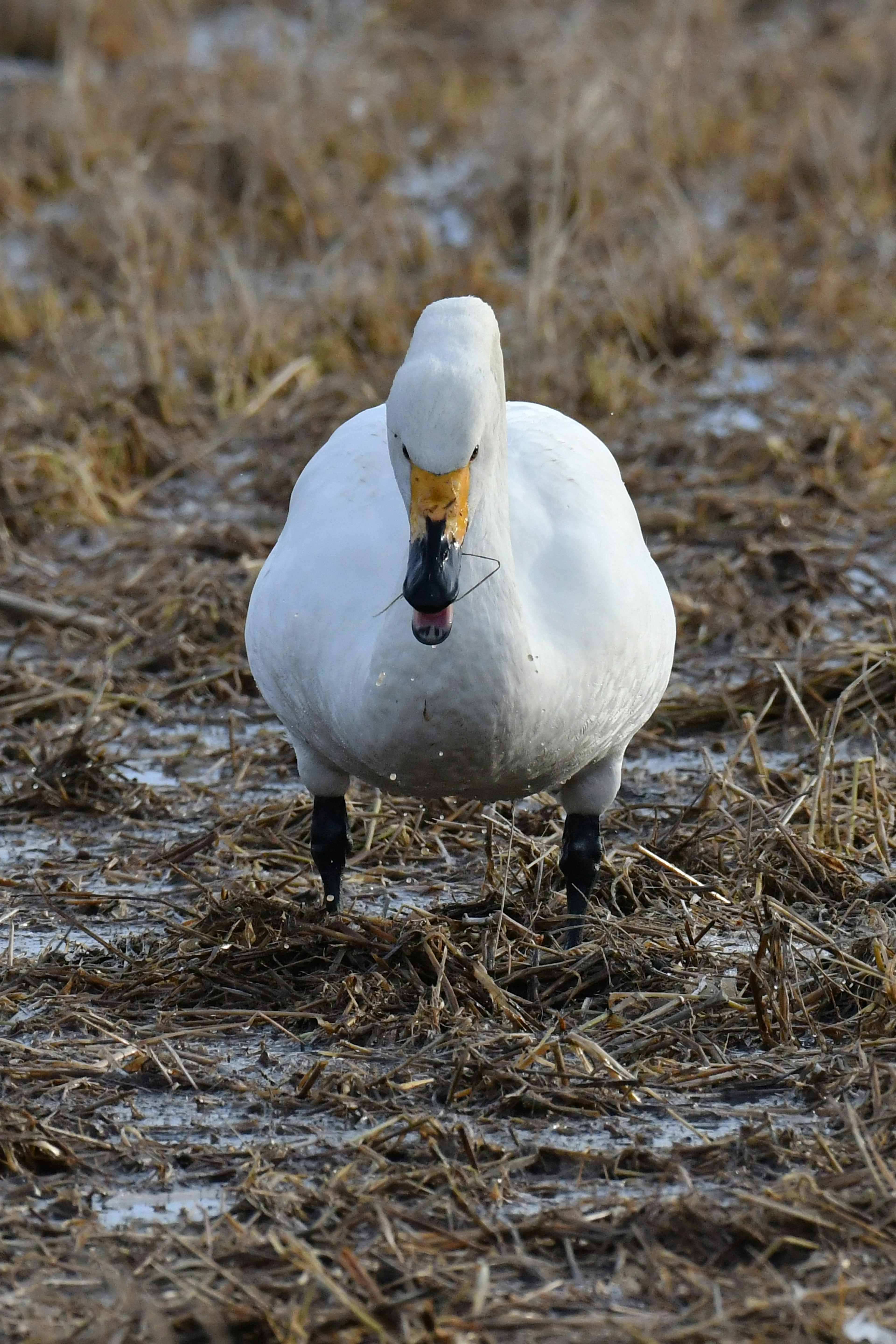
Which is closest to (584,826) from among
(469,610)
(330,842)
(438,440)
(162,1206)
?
(330,842)

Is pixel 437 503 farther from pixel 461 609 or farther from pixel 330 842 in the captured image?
pixel 330 842

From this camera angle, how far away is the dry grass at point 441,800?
9.62ft

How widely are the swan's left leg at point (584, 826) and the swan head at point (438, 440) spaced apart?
3.09 ft

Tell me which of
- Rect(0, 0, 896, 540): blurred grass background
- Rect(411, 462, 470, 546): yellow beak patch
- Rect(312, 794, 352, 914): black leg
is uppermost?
Rect(411, 462, 470, 546): yellow beak patch

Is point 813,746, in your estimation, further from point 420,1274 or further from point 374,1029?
point 420,1274

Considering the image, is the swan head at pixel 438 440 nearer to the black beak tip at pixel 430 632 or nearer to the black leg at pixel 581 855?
the black beak tip at pixel 430 632

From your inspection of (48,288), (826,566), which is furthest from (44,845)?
(48,288)

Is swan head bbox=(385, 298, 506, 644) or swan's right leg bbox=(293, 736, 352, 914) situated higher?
swan head bbox=(385, 298, 506, 644)

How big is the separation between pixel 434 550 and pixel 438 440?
184mm

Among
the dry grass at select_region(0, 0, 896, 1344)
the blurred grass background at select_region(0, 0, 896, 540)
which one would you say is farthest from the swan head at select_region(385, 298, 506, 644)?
the blurred grass background at select_region(0, 0, 896, 540)

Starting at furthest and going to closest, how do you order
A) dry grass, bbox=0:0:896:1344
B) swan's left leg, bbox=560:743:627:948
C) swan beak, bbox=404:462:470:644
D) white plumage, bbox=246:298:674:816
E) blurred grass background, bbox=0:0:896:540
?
blurred grass background, bbox=0:0:896:540
swan's left leg, bbox=560:743:627:948
white plumage, bbox=246:298:674:816
swan beak, bbox=404:462:470:644
dry grass, bbox=0:0:896:1344

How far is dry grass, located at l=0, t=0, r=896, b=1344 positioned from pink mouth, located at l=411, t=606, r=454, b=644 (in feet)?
2.49

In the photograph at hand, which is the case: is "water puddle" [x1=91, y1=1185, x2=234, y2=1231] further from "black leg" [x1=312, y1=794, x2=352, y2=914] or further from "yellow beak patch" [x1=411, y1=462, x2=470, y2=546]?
"black leg" [x1=312, y1=794, x2=352, y2=914]

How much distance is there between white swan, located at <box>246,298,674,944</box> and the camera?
3334 mm
